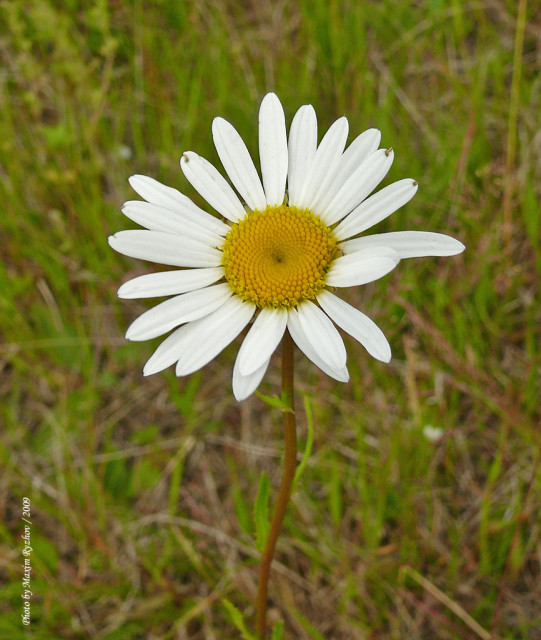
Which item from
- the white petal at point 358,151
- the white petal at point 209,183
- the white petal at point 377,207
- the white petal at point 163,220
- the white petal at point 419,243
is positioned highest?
the white petal at point 209,183

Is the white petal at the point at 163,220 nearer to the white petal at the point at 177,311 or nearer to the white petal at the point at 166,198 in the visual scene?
the white petal at the point at 166,198

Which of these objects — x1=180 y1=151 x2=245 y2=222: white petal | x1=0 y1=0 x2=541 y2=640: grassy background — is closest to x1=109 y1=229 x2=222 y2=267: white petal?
x1=180 y1=151 x2=245 y2=222: white petal

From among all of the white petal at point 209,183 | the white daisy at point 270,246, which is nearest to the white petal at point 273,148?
the white daisy at point 270,246

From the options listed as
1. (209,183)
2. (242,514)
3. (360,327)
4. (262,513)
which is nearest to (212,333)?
(360,327)

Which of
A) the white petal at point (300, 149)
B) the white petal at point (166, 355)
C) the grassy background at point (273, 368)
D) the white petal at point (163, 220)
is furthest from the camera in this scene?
the grassy background at point (273, 368)

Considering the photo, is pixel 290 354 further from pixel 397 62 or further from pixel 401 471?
pixel 397 62
